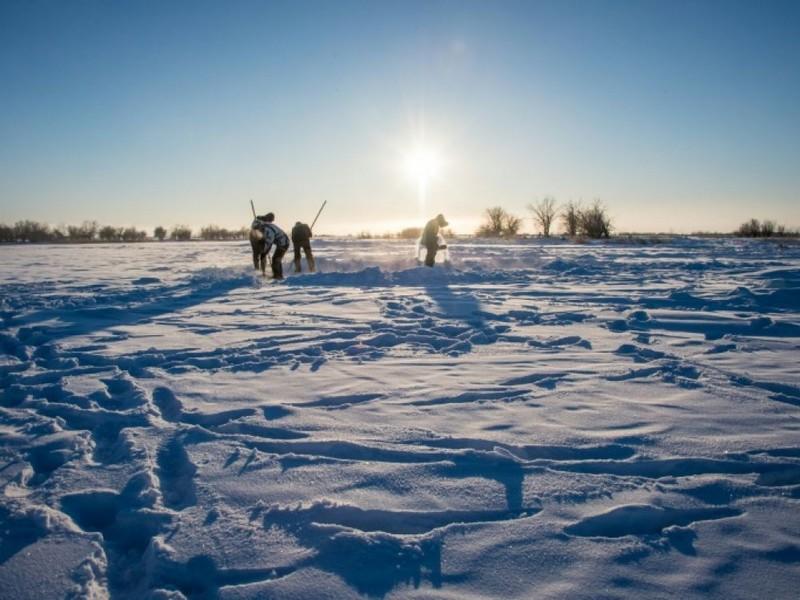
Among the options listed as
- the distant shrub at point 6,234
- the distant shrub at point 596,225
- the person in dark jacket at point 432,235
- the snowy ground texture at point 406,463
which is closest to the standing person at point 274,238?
the person in dark jacket at point 432,235

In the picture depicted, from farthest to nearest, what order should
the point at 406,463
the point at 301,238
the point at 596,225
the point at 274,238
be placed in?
1. the point at 596,225
2. the point at 301,238
3. the point at 274,238
4. the point at 406,463

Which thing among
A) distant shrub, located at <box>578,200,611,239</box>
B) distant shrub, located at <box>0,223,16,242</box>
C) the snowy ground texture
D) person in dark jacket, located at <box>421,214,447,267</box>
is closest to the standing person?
person in dark jacket, located at <box>421,214,447,267</box>

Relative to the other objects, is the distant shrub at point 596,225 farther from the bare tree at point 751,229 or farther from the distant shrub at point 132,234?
the distant shrub at point 132,234

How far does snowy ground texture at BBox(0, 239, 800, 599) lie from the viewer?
5.58ft

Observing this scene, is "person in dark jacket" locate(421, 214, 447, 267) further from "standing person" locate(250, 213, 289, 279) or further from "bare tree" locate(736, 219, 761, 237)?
"bare tree" locate(736, 219, 761, 237)

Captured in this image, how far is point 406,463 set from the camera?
2471mm

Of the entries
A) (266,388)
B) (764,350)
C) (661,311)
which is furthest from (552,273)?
(266,388)

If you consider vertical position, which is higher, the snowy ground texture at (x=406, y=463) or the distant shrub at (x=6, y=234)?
the distant shrub at (x=6, y=234)

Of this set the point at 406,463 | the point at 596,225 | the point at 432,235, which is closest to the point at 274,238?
the point at 432,235

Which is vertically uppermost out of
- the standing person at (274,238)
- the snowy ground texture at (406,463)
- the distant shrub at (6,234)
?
the distant shrub at (6,234)

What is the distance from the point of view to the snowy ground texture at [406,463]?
170 centimetres

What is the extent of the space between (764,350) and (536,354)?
2323mm

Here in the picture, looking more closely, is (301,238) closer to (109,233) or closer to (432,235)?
(432,235)

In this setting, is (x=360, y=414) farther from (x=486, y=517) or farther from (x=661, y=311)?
(x=661, y=311)
